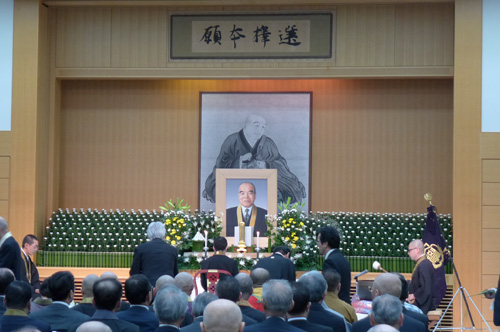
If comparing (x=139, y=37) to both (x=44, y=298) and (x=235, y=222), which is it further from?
(x=44, y=298)

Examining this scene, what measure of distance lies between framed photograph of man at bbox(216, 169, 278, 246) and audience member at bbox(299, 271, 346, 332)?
Result: 813cm

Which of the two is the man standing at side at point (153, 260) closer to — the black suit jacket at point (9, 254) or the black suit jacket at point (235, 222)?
the black suit jacket at point (9, 254)

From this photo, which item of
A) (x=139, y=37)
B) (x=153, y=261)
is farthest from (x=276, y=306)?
(x=139, y=37)

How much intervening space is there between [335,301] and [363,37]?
9.20 metres

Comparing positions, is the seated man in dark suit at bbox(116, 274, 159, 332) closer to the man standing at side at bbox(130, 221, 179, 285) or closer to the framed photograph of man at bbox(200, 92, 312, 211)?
the man standing at side at bbox(130, 221, 179, 285)

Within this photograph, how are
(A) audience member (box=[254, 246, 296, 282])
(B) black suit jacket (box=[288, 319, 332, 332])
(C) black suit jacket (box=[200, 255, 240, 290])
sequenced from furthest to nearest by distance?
(C) black suit jacket (box=[200, 255, 240, 290]) < (A) audience member (box=[254, 246, 296, 282]) < (B) black suit jacket (box=[288, 319, 332, 332])

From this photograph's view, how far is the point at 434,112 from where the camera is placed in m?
15.8

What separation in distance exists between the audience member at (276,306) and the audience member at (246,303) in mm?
1165

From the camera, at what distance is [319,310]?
6070 mm

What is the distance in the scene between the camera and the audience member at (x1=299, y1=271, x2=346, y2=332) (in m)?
6.03

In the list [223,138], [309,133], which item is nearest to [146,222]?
[223,138]

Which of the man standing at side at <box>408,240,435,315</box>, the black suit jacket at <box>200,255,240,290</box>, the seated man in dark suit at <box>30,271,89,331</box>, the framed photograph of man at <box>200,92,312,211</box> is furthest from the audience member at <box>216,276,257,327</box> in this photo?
the framed photograph of man at <box>200,92,312,211</box>

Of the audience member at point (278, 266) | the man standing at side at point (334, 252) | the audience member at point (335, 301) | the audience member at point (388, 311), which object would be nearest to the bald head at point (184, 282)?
the audience member at point (335, 301)

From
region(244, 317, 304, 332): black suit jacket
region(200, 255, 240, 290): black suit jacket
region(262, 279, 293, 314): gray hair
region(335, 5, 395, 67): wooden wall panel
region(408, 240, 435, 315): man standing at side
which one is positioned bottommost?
region(408, 240, 435, 315): man standing at side
